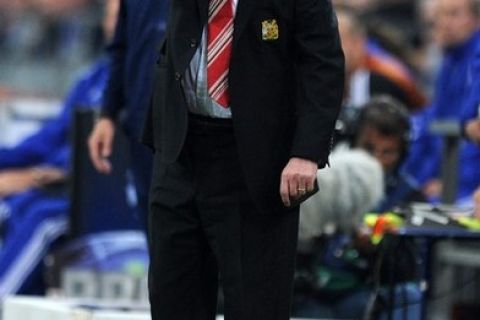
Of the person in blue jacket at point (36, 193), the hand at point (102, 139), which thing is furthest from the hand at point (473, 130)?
the person in blue jacket at point (36, 193)

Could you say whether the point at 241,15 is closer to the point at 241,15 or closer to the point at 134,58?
the point at 241,15

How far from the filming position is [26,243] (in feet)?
29.7

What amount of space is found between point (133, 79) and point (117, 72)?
0.31ft

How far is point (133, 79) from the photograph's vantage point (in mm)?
6988

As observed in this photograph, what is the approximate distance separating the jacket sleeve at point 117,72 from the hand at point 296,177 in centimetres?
183

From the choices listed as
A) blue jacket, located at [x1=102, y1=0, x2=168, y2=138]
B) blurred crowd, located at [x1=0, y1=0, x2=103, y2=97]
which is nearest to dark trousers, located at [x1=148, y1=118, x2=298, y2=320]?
blue jacket, located at [x1=102, y1=0, x2=168, y2=138]

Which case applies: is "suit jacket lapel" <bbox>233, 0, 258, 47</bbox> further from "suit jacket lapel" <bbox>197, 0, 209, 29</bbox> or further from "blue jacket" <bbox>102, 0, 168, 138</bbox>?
"blue jacket" <bbox>102, 0, 168, 138</bbox>

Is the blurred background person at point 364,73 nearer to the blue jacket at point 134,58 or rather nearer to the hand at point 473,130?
the hand at point 473,130

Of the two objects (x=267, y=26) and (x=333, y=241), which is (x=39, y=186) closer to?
(x=333, y=241)

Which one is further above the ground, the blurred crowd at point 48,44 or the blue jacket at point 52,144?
the blue jacket at point 52,144

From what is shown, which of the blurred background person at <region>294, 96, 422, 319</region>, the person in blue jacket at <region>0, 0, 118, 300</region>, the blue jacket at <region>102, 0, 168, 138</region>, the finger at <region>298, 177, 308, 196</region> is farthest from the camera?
the person in blue jacket at <region>0, 0, 118, 300</region>

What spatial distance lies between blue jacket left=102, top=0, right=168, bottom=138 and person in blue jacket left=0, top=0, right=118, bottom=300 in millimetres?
1308

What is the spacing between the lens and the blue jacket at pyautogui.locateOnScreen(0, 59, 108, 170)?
9.67 m

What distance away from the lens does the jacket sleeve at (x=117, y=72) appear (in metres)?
6.99
